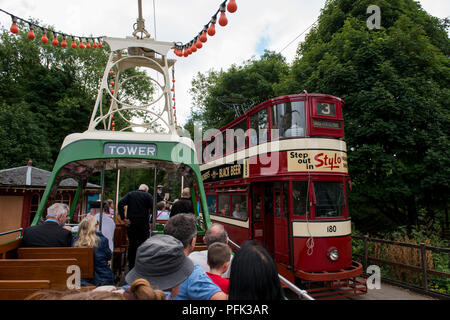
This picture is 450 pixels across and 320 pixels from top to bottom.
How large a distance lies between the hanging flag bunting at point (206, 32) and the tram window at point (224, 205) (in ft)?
17.2

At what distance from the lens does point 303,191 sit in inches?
276

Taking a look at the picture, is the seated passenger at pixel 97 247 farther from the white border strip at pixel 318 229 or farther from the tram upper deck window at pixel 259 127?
the tram upper deck window at pixel 259 127

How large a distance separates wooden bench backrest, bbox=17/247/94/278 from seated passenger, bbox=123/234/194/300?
6.14 ft

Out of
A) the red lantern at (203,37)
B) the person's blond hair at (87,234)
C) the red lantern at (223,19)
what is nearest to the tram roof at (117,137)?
the person's blond hair at (87,234)

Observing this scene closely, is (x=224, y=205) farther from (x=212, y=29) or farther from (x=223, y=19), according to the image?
(x=223, y=19)

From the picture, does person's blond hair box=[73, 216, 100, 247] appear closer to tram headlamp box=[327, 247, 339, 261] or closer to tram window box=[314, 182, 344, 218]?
tram window box=[314, 182, 344, 218]

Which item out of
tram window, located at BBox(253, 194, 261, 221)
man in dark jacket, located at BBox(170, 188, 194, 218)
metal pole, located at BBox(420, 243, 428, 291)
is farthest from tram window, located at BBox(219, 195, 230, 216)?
metal pole, located at BBox(420, 243, 428, 291)

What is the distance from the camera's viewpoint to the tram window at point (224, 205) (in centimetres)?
1014

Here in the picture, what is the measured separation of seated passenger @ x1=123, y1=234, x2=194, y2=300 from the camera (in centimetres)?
208

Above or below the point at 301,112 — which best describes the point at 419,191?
below

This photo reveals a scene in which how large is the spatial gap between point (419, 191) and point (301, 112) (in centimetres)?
564

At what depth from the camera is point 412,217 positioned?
36.6ft
